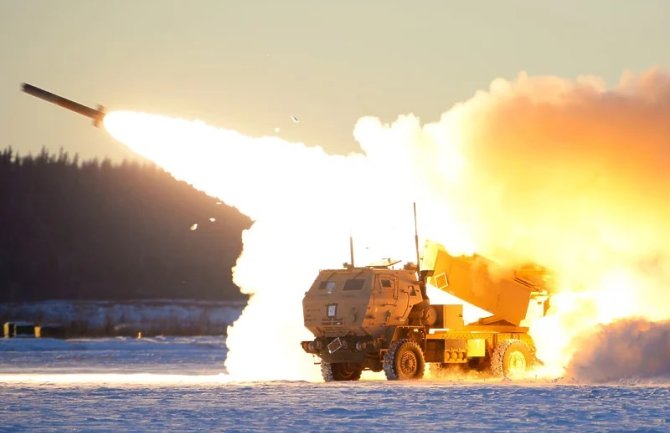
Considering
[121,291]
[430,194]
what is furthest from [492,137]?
[121,291]

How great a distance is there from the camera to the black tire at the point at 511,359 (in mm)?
34906

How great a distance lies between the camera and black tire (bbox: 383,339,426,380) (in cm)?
3350

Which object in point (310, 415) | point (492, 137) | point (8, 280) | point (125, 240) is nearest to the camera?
point (310, 415)

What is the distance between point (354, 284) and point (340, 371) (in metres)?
2.27

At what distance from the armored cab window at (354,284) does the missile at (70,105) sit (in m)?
7.57

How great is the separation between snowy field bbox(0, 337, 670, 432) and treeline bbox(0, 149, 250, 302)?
82.1 m

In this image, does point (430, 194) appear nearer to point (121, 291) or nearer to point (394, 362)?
point (394, 362)

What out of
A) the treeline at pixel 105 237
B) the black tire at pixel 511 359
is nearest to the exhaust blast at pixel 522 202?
the black tire at pixel 511 359

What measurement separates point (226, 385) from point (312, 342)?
3003 mm

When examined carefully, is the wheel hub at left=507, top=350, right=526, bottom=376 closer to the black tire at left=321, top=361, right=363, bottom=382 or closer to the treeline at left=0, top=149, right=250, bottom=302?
the black tire at left=321, top=361, right=363, bottom=382

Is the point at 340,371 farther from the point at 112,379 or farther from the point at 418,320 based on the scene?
the point at 112,379

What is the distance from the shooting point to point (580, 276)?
35656 millimetres

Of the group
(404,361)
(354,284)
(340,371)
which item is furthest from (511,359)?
(354,284)

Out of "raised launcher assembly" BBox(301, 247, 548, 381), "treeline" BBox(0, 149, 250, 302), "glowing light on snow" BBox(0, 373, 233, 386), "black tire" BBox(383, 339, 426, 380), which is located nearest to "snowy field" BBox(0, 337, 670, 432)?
"glowing light on snow" BBox(0, 373, 233, 386)
